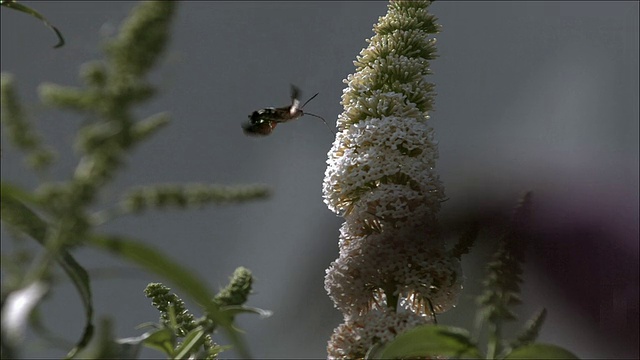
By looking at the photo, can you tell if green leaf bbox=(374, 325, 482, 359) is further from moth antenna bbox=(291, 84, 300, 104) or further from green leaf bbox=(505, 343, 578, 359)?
moth antenna bbox=(291, 84, 300, 104)

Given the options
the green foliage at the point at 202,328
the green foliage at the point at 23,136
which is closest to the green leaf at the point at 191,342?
the green foliage at the point at 202,328

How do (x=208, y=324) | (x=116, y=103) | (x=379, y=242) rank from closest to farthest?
(x=116, y=103)
(x=208, y=324)
(x=379, y=242)

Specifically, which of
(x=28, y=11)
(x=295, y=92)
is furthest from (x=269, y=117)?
(x=28, y=11)

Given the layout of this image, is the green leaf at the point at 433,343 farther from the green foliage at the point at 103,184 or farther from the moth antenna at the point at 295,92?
the moth antenna at the point at 295,92

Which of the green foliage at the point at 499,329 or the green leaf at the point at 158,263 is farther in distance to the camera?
the green foliage at the point at 499,329

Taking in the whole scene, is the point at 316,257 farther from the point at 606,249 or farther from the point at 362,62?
the point at 362,62

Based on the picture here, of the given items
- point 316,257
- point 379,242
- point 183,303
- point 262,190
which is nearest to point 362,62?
point 379,242

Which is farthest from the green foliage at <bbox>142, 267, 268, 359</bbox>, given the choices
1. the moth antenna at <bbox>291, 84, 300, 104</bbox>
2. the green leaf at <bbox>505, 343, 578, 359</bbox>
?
the moth antenna at <bbox>291, 84, 300, 104</bbox>
